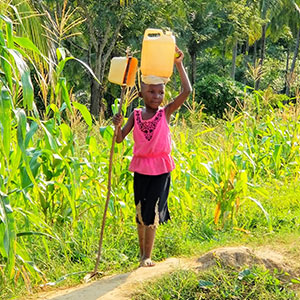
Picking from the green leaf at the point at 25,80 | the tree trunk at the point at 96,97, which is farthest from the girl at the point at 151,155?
the tree trunk at the point at 96,97

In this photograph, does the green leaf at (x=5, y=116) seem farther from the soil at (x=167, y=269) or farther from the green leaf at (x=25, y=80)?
the soil at (x=167, y=269)

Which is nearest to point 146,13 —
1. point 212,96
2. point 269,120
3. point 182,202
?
point 212,96

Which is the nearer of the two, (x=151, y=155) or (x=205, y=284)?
(x=205, y=284)

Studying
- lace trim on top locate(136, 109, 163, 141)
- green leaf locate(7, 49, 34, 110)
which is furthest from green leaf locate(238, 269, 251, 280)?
green leaf locate(7, 49, 34, 110)

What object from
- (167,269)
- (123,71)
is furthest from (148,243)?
(123,71)

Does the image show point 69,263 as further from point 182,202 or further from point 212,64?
point 212,64

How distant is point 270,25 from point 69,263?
110ft

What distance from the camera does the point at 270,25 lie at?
118ft

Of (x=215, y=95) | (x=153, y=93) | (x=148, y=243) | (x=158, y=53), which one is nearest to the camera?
(x=158, y=53)

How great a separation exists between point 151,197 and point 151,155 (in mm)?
316

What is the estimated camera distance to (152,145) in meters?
4.42

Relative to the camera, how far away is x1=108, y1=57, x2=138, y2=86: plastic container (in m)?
4.21

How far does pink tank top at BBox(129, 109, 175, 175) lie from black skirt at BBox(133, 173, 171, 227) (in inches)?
2.8

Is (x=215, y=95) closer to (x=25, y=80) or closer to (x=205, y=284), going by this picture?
(x=205, y=284)
